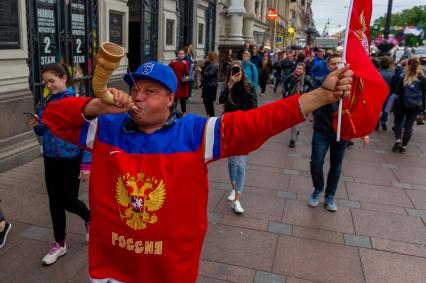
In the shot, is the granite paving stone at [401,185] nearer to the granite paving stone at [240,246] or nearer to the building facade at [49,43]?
the granite paving stone at [240,246]

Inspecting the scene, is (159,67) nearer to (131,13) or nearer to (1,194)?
(1,194)

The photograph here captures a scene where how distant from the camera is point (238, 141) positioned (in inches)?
79.3

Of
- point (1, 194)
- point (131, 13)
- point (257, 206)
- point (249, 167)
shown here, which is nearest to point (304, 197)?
point (257, 206)

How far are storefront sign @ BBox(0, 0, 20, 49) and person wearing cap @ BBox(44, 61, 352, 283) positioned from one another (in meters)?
4.82

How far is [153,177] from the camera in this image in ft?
6.49

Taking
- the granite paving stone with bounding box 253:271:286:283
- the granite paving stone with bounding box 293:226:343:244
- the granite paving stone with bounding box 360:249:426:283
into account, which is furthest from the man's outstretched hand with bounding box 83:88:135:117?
the granite paving stone with bounding box 293:226:343:244

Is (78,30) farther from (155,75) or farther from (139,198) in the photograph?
(139,198)

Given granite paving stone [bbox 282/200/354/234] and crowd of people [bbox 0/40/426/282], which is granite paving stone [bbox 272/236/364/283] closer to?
granite paving stone [bbox 282/200/354/234]

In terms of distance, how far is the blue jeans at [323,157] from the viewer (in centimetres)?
515

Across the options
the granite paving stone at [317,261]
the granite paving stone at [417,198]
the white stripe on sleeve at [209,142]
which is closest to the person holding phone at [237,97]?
the granite paving stone at [317,261]

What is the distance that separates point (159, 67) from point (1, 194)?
13.6ft

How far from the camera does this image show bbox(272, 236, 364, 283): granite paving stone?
3.78m

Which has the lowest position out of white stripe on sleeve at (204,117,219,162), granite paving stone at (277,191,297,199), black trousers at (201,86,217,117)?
granite paving stone at (277,191,297,199)

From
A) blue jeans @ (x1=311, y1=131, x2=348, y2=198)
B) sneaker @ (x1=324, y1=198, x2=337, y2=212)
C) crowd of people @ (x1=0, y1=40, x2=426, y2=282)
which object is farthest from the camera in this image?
sneaker @ (x1=324, y1=198, x2=337, y2=212)
